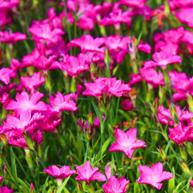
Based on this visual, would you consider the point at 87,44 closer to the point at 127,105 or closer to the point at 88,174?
the point at 127,105

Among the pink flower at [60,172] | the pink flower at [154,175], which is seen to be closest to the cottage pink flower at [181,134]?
the pink flower at [154,175]

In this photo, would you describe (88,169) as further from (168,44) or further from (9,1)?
(9,1)

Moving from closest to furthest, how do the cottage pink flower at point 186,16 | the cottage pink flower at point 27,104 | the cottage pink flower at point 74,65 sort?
1. the cottage pink flower at point 27,104
2. the cottage pink flower at point 74,65
3. the cottage pink flower at point 186,16

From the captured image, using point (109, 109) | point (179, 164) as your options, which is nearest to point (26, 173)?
point (109, 109)

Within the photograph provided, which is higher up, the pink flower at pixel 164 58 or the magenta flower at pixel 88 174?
the pink flower at pixel 164 58

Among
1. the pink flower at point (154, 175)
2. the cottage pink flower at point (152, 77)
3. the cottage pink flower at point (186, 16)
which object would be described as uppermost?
the cottage pink flower at point (186, 16)

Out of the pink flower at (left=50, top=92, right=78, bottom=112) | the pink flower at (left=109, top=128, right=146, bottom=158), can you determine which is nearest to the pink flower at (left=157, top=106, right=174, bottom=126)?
the pink flower at (left=109, top=128, right=146, bottom=158)

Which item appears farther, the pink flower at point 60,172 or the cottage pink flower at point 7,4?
the cottage pink flower at point 7,4

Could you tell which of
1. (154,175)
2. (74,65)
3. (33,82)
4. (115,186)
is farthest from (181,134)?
(33,82)

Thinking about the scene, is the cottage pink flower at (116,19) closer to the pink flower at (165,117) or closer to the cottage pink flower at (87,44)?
the cottage pink flower at (87,44)
